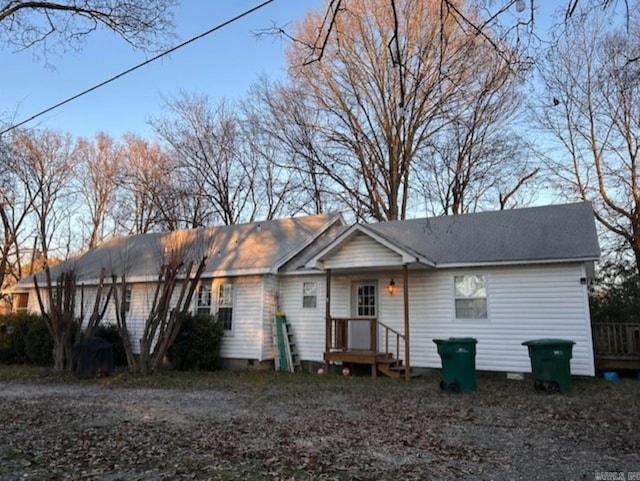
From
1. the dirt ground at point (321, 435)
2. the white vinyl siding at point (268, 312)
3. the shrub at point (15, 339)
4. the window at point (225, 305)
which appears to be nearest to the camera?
the dirt ground at point (321, 435)

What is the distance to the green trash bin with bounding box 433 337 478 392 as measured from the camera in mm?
9719

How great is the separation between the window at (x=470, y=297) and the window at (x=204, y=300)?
7.87 meters

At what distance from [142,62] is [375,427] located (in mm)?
6695

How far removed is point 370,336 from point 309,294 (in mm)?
2674

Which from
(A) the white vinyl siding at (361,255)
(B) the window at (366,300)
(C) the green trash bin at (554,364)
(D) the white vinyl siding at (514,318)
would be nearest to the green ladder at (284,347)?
(B) the window at (366,300)

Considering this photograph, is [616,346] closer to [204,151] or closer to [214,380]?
[214,380]

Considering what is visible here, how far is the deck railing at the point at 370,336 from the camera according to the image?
40.3ft

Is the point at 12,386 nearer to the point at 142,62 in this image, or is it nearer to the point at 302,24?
the point at 142,62

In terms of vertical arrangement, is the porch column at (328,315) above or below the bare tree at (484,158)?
below

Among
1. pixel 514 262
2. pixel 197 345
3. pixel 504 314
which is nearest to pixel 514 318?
pixel 504 314

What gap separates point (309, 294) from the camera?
14.2 m

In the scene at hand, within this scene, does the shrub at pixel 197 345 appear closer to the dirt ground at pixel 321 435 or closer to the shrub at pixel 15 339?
the dirt ground at pixel 321 435

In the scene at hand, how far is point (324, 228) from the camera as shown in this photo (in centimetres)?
1628

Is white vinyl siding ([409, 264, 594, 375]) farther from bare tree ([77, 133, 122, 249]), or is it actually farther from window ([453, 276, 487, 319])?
bare tree ([77, 133, 122, 249])
